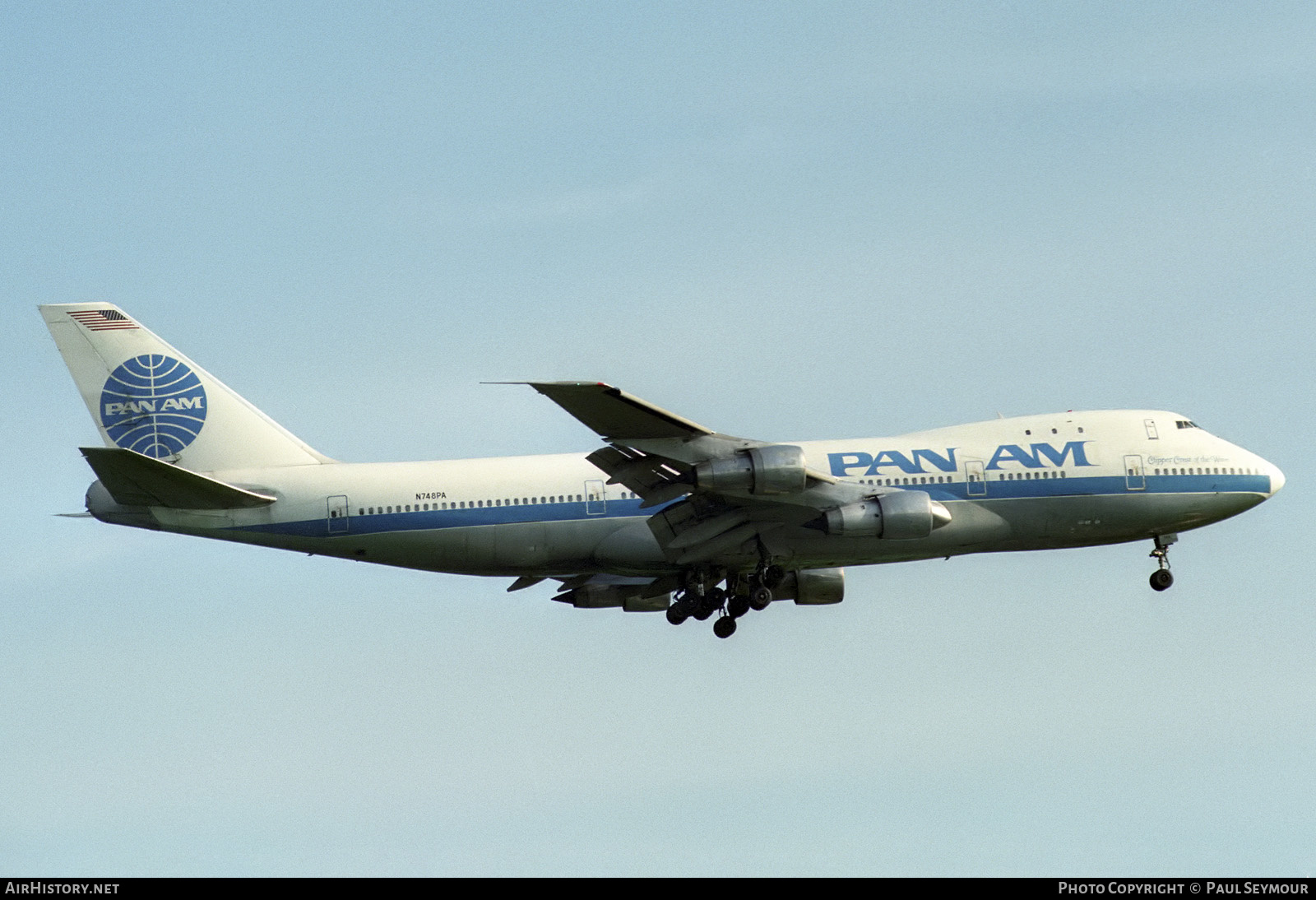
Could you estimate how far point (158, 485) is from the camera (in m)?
43.2

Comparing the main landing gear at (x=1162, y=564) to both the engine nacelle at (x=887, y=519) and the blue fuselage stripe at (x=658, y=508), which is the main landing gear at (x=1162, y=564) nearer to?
the blue fuselage stripe at (x=658, y=508)

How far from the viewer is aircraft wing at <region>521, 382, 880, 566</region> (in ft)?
131

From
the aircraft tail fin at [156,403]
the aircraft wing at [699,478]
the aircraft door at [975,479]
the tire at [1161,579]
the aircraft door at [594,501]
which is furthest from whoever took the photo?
the tire at [1161,579]

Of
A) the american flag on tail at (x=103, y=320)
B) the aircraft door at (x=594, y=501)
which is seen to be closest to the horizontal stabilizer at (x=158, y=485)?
the american flag on tail at (x=103, y=320)

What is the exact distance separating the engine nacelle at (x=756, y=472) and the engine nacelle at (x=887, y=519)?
98.6 inches

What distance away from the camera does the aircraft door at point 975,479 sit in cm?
4591

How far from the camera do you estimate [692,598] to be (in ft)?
152

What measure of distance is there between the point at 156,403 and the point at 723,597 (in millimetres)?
16937

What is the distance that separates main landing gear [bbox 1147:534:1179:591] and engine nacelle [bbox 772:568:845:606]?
916cm

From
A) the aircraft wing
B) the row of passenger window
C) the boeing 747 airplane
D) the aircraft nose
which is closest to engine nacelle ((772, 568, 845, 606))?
the boeing 747 airplane

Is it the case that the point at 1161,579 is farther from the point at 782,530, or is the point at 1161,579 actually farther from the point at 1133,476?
the point at 782,530
